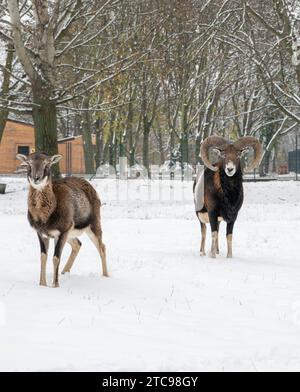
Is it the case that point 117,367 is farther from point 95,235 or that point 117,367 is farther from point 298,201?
point 298,201

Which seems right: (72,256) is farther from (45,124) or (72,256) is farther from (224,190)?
(45,124)

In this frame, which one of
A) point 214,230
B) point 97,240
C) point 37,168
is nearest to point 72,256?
point 97,240

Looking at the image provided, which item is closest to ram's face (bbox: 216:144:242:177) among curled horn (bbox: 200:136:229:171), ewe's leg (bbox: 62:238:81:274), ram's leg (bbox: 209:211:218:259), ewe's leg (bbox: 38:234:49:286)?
curled horn (bbox: 200:136:229:171)

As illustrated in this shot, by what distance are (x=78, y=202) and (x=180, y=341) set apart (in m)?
3.66

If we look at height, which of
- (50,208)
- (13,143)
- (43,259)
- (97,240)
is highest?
(13,143)

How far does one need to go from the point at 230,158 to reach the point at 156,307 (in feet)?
16.5

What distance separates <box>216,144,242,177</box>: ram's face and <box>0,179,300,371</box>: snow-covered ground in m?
1.77

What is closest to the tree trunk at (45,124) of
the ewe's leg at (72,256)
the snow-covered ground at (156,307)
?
the snow-covered ground at (156,307)

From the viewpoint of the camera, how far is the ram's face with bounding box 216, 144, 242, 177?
10.7 metres

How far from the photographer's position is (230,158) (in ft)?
35.5

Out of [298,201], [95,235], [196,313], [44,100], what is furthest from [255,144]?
[298,201]

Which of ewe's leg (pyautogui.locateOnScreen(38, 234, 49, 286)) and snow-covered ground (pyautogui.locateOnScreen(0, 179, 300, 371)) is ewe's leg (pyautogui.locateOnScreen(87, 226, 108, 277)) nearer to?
snow-covered ground (pyautogui.locateOnScreen(0, 179, 300, 371))
